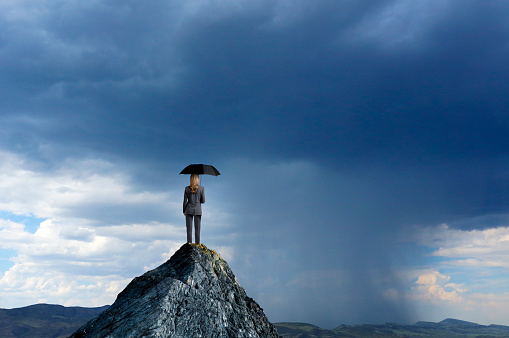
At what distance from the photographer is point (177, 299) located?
75.6 ft

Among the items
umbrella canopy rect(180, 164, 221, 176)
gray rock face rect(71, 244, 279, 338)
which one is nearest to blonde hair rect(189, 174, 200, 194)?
umbrella canopy rect(180, 164, 221, 176)

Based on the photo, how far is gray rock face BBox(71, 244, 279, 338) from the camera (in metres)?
21.9

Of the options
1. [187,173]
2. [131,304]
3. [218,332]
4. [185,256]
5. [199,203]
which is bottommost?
[218,332]

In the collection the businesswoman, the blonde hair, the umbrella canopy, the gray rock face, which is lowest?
the gray rock face

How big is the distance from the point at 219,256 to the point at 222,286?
A: 272cm

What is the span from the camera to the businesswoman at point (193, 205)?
2920 centimetres

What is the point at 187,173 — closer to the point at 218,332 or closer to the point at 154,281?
the point at 154,281

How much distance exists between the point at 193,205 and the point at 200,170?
105 inches

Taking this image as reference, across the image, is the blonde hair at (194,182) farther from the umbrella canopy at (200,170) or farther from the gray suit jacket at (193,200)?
the umbrella canopy at (200,170)

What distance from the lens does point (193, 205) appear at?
1152 inches

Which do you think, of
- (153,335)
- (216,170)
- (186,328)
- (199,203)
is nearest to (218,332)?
(186,328)

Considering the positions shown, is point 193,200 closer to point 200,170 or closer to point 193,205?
point 193,205

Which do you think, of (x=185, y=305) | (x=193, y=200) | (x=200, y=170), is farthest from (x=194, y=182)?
(x=185, y=305)

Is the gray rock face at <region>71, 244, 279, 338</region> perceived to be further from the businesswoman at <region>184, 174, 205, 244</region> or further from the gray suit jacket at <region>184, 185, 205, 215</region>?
the gray suit jacket at <region>184, 185, 205, 215</region>
